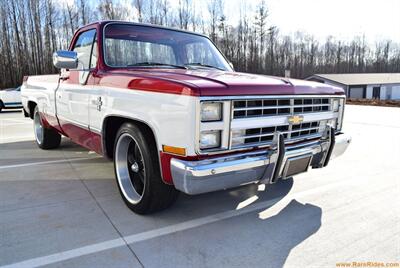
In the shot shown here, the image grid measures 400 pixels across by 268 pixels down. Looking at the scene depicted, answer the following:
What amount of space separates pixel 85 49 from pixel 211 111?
8.42 feet

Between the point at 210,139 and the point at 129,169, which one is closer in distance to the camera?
the point at 210,139

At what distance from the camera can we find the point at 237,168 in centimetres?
252

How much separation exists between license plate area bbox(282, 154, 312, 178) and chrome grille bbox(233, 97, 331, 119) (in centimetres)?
43

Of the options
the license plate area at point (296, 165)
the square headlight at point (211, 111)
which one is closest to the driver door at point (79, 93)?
the square headlight at point (211, 111)

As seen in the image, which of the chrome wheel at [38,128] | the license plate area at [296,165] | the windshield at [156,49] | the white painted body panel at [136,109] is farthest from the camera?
the chrome wheel at [38,128]

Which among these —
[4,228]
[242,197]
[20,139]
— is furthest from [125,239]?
[20,139]

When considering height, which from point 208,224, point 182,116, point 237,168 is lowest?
point 208,224

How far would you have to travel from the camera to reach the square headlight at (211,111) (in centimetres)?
239

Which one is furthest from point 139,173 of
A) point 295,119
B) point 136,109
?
point 295,119

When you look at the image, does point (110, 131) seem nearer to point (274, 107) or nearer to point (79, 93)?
point (79, 93)

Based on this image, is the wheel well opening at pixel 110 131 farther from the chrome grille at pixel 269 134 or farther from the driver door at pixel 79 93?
the chrome grille at pixel 269 134

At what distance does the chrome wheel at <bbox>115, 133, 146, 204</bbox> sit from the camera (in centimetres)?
336

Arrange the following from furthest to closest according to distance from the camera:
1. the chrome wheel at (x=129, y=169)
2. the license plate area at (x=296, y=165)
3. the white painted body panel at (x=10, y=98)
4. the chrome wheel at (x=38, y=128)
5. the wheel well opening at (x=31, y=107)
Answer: the white painted body panel at (x=10, y=98), the wheel well opening at (x=31, y=107), the chrome wheel at (x=38, y=128), the chrome wheel at (x=129, y=169), the license plate area at (x=296, y=165)

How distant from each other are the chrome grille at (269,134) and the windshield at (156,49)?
4.85 feet
